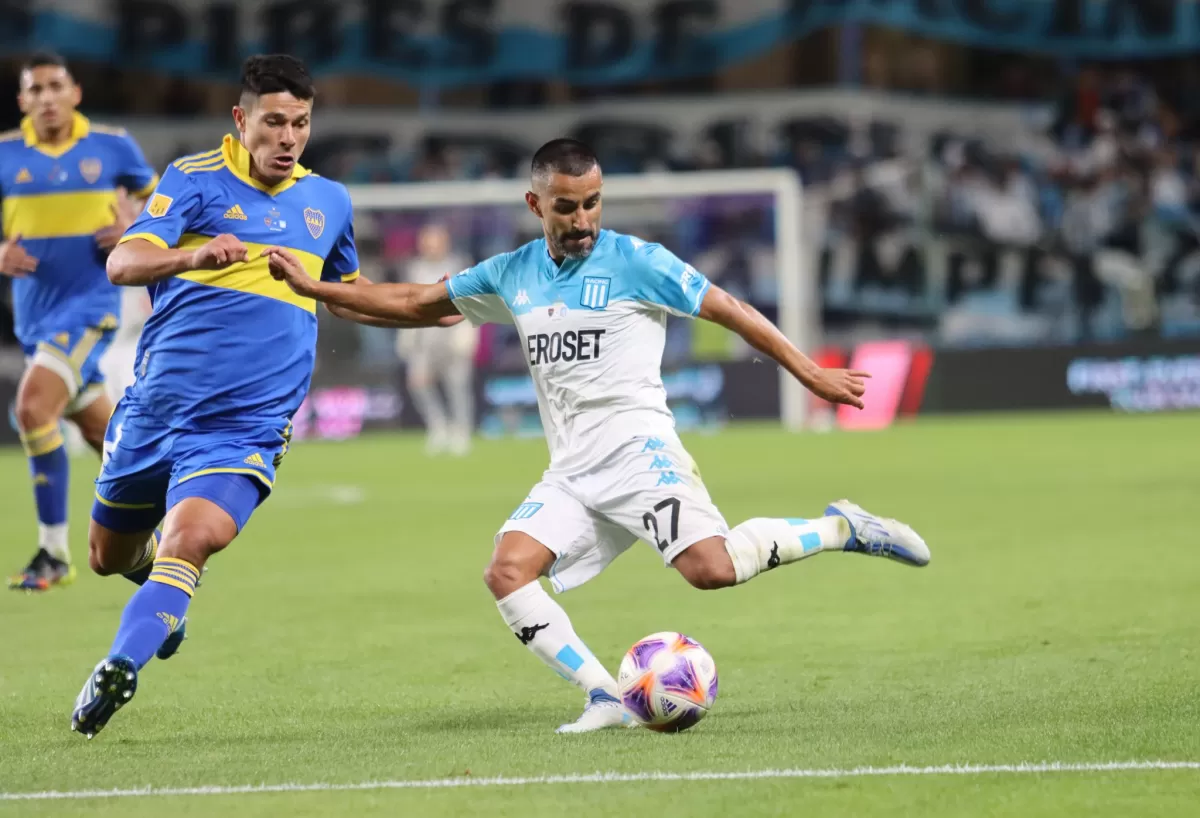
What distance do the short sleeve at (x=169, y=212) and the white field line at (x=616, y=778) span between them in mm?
2037

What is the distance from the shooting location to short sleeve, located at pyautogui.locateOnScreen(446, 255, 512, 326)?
662 cm

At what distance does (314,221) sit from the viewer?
6.84 m

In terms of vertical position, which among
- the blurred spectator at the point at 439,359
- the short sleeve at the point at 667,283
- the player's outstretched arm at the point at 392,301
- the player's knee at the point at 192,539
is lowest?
the blurred spectator at the point at 439,359

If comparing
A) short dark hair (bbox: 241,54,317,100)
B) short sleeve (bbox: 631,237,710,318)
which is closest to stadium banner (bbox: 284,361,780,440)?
short dark hair (bbox: 241,54,317,100)

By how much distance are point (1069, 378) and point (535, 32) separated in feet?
47.4

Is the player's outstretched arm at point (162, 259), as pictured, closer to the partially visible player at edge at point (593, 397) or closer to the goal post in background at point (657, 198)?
the partially visible player at edge at point (593, 397)

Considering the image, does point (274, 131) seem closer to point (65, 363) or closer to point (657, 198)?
point (65, 363)

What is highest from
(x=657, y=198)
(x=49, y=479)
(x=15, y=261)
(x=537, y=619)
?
(x=15, y=261)

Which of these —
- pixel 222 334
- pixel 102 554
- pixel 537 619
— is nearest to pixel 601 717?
pixel 537 619

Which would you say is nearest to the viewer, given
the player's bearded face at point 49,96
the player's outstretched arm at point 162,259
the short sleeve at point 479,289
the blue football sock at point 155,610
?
the blue football sock at point 155,610

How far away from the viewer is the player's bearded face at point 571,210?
625 cm

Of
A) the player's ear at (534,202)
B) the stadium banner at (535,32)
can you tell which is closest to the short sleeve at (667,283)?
the player's ear at (534,202)

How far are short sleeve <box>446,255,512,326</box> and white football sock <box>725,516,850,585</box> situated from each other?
1164 mm

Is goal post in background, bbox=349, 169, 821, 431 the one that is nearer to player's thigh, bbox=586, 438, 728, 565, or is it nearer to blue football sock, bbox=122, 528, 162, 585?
blue football sock, bbox=122, 528, 162, 585
